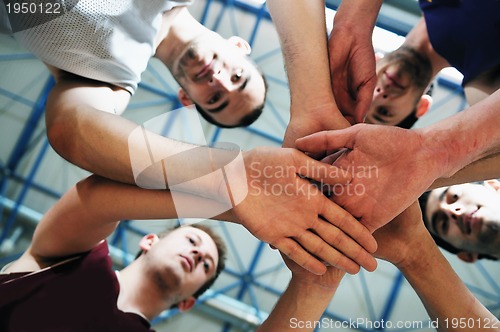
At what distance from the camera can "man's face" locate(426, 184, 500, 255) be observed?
2018mm

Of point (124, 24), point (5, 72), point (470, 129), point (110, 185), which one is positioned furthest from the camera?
point (5, 72)

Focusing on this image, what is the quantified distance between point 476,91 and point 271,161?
1019mm

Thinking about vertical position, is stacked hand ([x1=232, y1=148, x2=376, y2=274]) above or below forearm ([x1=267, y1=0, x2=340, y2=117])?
below

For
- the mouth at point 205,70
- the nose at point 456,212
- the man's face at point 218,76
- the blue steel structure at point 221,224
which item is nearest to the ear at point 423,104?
the nose at point 456,212

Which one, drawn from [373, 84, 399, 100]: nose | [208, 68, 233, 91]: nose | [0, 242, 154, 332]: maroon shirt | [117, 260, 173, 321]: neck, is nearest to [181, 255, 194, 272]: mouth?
[117, 260, 173, 321]: neck

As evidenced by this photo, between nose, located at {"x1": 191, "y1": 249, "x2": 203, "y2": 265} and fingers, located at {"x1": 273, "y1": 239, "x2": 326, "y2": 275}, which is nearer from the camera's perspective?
fingers, located at {"x1": 273, "y1": 239, "x2": 326, "y2": 275}

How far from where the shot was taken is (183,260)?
6.88 feet

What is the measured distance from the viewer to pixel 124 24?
4.71 feet

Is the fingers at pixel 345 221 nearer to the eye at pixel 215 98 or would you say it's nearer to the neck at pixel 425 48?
the eye at pixel 215 98

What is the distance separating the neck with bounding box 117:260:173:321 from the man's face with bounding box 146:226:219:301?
47 mm

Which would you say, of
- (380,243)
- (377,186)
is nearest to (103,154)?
(377,186)

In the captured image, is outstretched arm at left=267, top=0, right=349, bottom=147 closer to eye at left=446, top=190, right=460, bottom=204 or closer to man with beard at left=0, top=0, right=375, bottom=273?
man with beard at left=0, top=0, right=375, bottom=273

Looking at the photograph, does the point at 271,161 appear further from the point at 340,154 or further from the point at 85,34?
the point at 85,34

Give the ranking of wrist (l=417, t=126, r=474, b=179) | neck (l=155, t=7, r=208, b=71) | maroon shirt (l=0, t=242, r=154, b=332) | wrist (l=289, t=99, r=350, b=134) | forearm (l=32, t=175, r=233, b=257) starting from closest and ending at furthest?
1. wrist (l=417, t=126, r=474, b=179)
2. forearm (l=32, t=175, r=233, b=257)
3. wrist (l=289, t=99, r=350, b=134)
4. maroon shirt (l=0, t=242, r=154, b=332)
5. neck (l=155, t=7, r=208, b=71)
